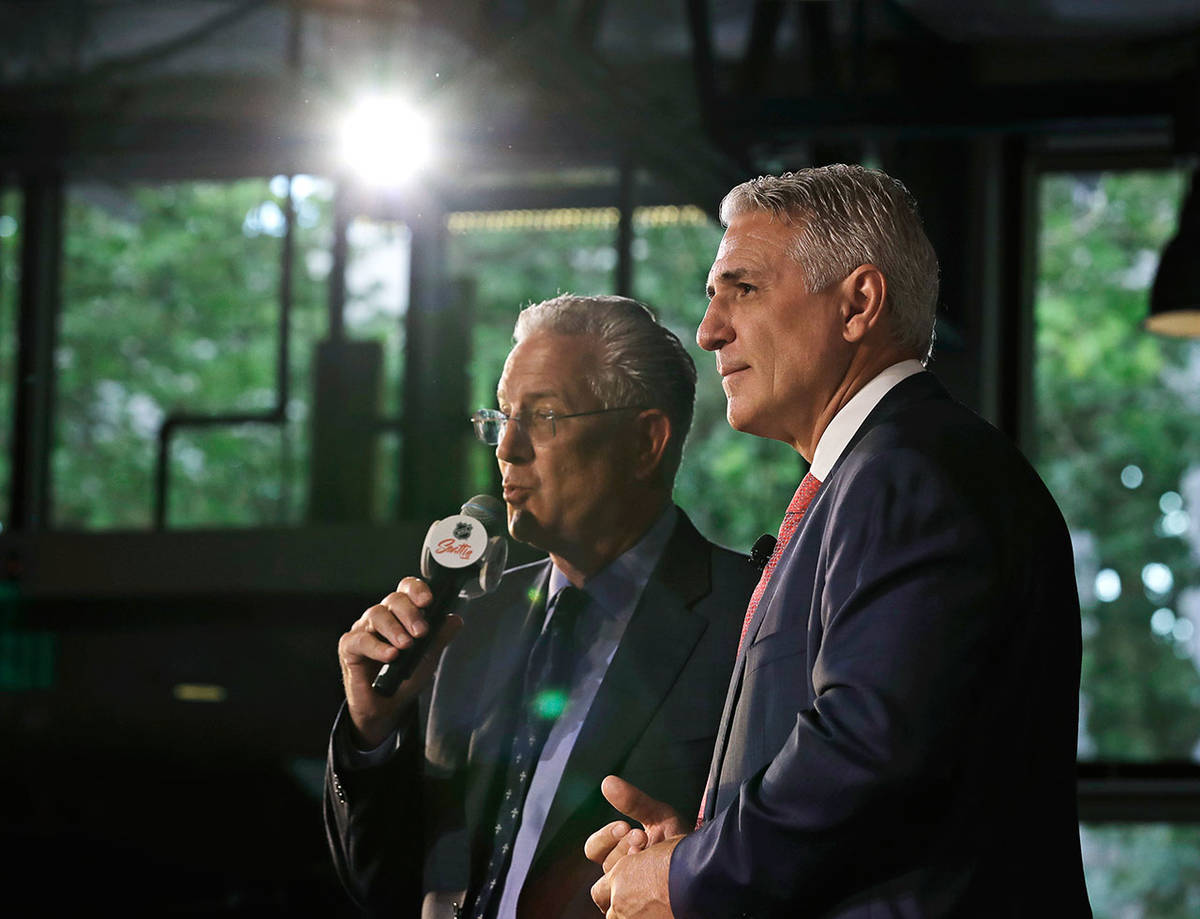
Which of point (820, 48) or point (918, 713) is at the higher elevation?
point (820, 48)

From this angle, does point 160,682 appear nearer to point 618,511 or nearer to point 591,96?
point 591,96

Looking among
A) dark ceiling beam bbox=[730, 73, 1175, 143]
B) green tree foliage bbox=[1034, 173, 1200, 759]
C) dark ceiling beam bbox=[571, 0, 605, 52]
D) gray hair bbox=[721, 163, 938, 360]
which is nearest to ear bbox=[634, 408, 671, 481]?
gray hair bbox=[721, 163, 938, 360]

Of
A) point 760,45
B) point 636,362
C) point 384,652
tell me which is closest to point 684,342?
point 636,362

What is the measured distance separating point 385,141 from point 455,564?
1.81ft

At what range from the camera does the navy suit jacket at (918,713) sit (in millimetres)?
1123

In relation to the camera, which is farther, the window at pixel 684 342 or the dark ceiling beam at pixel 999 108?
the dark ceiling beam at pixel 999 108

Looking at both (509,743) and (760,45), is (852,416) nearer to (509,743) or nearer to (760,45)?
(509,743)

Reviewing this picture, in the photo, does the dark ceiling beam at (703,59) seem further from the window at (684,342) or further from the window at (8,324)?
the window at (8,324)

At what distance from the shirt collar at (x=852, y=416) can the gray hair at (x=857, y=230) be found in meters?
0.04

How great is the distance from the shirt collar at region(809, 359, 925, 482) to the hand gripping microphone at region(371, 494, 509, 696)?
1.04 feet

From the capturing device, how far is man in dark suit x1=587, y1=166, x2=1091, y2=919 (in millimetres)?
1128

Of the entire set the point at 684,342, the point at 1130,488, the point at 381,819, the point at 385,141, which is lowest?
the point at 381,819

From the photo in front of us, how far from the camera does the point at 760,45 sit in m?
4.25

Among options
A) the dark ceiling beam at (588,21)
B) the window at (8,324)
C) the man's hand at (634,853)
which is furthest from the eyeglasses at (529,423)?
the window at (8,324)
